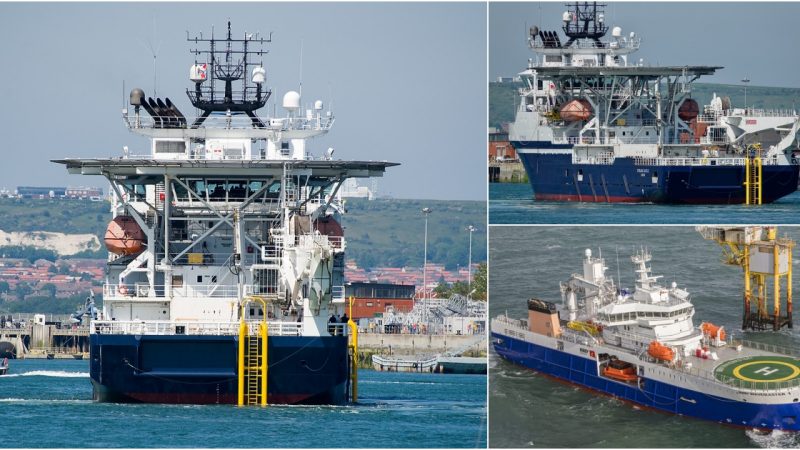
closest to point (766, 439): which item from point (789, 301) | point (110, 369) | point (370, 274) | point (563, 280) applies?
point (789, 301)

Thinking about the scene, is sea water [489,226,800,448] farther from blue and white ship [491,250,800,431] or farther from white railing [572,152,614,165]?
white railing [572,152,614,165]

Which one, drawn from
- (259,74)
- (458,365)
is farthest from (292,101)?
(458,365)

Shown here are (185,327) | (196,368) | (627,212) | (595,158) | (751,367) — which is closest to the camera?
(751,367)

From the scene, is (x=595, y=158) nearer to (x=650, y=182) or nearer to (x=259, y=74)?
(x=650, y=182)

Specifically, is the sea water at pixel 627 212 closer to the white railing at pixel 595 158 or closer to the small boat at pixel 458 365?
the white railing at pixel 595 158

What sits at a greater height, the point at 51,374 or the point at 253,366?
the point at 253,366

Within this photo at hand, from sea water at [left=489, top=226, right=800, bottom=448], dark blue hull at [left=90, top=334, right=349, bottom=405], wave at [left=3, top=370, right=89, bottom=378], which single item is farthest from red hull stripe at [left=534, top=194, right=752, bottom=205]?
wave at [left=3, top=370, right=89, bottom=378]

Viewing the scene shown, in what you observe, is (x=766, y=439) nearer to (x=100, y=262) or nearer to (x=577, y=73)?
(x=577, y=73)
